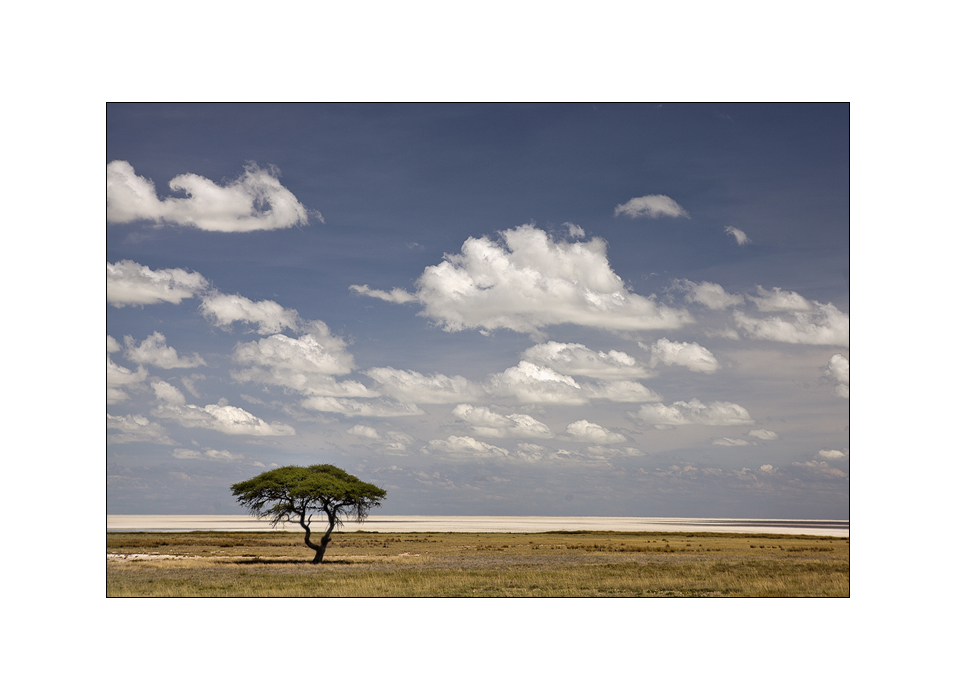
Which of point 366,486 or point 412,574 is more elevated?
point 366,486

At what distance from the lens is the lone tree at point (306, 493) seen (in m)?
54.1

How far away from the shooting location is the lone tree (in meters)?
54.1

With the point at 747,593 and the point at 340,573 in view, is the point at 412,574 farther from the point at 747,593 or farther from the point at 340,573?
the point at 747,593

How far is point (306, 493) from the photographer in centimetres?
5409
